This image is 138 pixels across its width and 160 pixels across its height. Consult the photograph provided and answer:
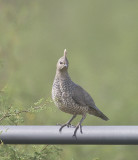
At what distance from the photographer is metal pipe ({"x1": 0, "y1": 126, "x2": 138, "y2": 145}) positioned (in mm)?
2883

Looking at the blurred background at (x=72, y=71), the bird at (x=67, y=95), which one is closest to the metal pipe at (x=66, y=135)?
the blurred background at (x=72, y=71)

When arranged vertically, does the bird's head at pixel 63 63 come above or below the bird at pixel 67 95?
above

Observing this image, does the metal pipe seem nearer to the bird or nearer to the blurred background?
the blurred background

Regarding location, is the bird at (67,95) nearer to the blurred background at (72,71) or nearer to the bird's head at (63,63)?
the bird's head at (63,63)

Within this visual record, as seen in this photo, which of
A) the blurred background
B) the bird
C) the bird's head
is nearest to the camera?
the bird's head

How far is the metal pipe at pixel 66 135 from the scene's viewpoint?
9.46 feet

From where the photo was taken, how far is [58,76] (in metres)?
4.19

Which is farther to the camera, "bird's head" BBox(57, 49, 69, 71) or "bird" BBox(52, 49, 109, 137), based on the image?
"bird" BBox(52, 49, 109, 137)

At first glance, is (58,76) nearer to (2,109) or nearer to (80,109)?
(80,109)

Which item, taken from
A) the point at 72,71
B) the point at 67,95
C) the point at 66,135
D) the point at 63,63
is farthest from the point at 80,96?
the point at 72,71

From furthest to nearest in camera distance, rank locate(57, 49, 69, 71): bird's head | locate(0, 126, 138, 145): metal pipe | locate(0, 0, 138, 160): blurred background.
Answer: locate(0, 0, 138, 160): blurred background → locate(57, 49, 69, 71): bird's head → locate(0, 126, 138, 145): metal pipe

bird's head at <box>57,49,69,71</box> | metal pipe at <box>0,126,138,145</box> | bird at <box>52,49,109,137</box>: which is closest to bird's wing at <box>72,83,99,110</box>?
bird at <box>52,49,109,137</box>

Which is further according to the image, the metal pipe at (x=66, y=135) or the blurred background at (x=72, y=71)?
the blurred background at (x=72, y=71)

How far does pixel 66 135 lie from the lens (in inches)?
118
